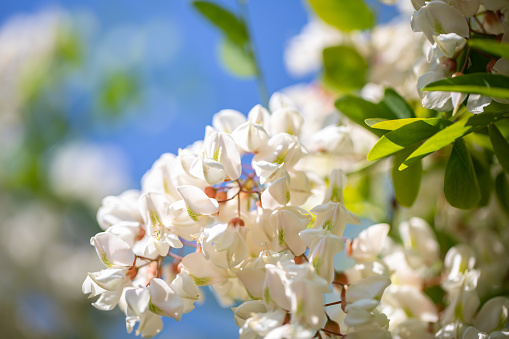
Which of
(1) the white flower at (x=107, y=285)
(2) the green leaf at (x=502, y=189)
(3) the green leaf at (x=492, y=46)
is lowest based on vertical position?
(2) the green leaf at (x=502, y=189)

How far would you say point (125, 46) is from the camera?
1305 millimetres

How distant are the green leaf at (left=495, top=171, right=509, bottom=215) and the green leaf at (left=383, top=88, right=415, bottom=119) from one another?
111 millimetres

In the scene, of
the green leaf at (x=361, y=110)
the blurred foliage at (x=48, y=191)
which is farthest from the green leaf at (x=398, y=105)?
the blurred foliage at (x=48, y=191)

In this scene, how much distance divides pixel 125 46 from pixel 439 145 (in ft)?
3.80

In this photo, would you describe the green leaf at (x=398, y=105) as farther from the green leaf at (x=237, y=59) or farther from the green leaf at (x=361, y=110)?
the green leaf at (x=237, y=59)

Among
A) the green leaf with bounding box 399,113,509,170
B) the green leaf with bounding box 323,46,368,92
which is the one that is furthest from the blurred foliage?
the green leaf with bounding box 399,113,509,170

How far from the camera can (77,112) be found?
48.7 inches

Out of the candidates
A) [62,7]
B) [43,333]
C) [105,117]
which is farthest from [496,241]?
[62,7]

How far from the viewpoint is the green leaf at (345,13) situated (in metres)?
0.52

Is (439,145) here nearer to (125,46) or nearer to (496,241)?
(496,241)

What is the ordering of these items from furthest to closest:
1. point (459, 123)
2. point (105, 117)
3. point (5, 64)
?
point (5, 64) → point (105, 117) → point (459, 123)

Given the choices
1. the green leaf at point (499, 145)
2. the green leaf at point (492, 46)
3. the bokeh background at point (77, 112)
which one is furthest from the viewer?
the bokeh background at point (77, 112)

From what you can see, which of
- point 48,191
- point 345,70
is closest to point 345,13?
point 345,70

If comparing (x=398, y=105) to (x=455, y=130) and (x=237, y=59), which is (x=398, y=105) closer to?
(x=455, y=130)
